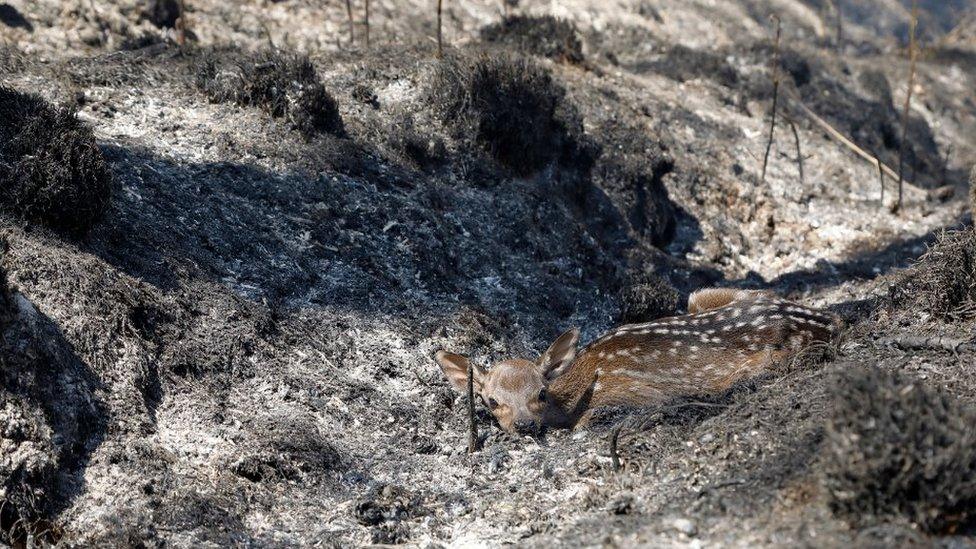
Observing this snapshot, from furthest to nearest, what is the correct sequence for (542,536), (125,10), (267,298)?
(125,10) < (267,298) < (542,536)

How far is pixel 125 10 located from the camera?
1552 centimetres

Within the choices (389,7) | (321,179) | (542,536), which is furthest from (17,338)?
(389,7)

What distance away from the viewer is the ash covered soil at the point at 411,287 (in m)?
5.85

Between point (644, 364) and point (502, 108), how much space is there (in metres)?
4.68

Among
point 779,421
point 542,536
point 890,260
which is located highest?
point 779,421

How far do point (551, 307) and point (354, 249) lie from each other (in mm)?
2033

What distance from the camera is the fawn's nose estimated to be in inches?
304

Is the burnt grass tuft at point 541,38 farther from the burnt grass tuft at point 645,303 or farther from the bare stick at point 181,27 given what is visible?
the burnt grass tuft at point 645,303

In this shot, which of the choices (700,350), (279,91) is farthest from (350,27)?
(700,350)

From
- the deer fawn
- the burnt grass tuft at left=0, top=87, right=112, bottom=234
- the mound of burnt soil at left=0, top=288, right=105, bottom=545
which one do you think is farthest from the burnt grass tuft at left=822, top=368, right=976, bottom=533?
the burnt grass tuft at left=0, top=87, right=112, bottom=234

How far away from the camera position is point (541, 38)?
15266 millimetres

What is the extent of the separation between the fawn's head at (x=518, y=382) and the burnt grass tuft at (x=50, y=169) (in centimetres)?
295

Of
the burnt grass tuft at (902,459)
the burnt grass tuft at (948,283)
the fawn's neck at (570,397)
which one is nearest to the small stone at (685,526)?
the burnt grass tuft at (902,459)

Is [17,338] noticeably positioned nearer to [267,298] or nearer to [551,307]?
[267,298]
